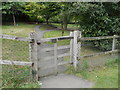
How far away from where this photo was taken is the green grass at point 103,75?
3438mm

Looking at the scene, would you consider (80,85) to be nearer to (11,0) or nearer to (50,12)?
(50,12)

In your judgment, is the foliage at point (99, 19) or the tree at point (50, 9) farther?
the tree at point (50, 9)

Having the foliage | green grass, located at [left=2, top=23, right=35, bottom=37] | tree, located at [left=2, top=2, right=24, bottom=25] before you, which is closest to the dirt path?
the foliage

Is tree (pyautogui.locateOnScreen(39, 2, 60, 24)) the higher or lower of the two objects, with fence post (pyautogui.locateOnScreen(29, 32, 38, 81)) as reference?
higher

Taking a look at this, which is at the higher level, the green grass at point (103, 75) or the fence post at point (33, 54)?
the fence post at point (33, 54)

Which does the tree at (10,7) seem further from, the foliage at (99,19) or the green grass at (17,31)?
the foliage at (99,19)

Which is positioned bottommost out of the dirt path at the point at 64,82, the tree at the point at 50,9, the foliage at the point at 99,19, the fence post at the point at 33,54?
the dirt path at the point at 64,82

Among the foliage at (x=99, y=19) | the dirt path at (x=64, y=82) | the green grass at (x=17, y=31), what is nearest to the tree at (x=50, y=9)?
the green grass at (x=17, y=31)

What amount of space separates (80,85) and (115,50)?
9.86 ft

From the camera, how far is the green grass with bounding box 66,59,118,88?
3.44 m

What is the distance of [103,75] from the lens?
400 cm

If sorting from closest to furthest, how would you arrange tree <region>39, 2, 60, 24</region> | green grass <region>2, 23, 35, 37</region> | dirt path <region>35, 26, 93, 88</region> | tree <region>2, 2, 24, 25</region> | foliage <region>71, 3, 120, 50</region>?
1. dirt path <region>35, 26, 93, 88</region>
2. foliage <region>71, 3, 120, 50</region>
3. green grass <region>2, 23, 35, 37</region>
4. tree <region>39, 2, 60, 24</region>
5. tree <region>2, 2, 24, 25</region>

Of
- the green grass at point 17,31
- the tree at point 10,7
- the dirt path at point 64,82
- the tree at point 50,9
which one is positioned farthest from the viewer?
the tree at point 10,7

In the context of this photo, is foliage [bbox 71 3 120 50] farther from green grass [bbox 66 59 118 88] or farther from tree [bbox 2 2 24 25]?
tree [bbox 2 2 24 25]
